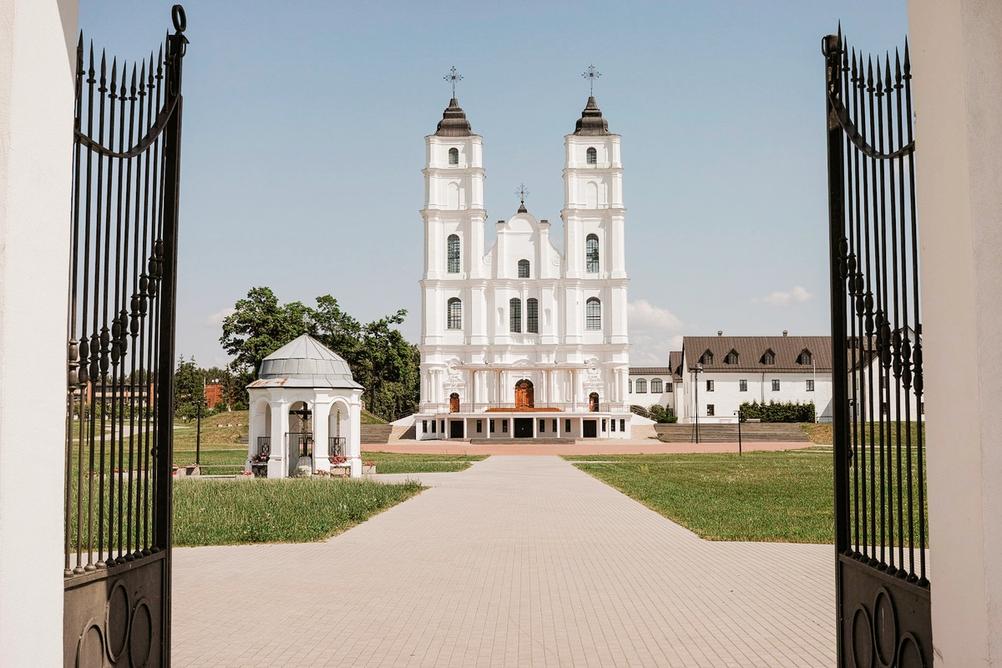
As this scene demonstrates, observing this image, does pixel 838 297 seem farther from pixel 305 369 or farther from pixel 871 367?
pixel 305 369

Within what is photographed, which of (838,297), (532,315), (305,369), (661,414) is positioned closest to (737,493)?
(305,369)

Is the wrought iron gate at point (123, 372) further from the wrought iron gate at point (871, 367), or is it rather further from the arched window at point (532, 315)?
the arched window at point (532, 315)

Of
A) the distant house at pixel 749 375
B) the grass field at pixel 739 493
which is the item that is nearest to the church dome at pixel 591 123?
the distant house at pixel 749 375

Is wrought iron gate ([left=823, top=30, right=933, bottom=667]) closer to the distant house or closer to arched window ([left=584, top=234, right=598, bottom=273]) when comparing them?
arched window ([left=584, top=234, right=598, bottom=273])

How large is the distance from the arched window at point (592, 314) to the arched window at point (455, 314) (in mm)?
8754

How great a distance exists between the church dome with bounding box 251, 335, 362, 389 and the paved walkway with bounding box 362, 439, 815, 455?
20.4 m

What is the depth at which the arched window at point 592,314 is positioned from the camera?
69875 mm

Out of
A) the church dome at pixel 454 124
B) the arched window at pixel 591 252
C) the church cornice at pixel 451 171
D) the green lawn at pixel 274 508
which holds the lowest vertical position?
the green lawn at pixel 274 508

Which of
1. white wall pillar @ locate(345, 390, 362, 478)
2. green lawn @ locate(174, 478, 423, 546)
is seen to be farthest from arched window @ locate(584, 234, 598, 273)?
green lawn @ locate(174, 478, 423, 546)

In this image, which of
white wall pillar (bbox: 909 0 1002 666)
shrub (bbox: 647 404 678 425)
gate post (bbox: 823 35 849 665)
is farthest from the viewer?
shrub (bbox: 647 404 678 425)

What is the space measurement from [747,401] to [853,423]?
76.6 meters

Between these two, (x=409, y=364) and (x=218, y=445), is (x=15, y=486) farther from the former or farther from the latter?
(x=409, y=364)

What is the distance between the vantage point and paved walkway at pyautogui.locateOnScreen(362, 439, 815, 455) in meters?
49.2

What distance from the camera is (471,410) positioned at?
67.0 meters
